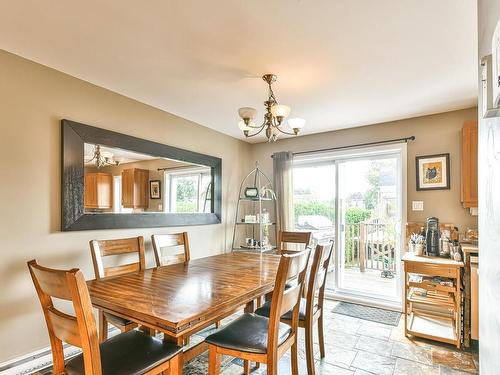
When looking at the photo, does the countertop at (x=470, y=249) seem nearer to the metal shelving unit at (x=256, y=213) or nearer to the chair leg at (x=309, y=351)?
the chair leg at (x=309, y=351)

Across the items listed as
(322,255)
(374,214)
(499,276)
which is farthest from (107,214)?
(374,214)

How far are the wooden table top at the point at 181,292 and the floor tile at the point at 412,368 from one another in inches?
49.0

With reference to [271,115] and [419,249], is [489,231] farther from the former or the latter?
[419,249]

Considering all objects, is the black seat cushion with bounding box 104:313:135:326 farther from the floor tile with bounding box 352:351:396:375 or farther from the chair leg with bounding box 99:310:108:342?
the floor tile with bounding box 352:351:396:375

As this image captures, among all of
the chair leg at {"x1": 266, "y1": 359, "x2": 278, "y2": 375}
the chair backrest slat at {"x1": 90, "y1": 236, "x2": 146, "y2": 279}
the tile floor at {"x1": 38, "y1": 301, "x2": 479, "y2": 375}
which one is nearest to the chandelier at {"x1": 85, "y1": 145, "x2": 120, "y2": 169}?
the chair backrest slat at {"x1": 90, "y1": 236, "x2": 146, "y2": 279}

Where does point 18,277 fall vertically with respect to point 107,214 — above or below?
below

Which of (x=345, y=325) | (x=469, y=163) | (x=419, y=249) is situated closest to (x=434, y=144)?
(x=469, y=163)

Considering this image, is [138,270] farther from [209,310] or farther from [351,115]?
[351,115]

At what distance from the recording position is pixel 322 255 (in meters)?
2.08

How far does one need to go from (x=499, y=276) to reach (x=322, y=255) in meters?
1.35

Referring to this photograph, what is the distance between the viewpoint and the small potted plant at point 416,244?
120 inches

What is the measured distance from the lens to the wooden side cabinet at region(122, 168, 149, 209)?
2.94 m

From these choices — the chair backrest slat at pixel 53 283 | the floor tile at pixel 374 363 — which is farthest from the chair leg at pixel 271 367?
the floor tile at pixel 374 363

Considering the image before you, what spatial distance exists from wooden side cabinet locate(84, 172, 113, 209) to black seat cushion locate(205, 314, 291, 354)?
164 centimetres
